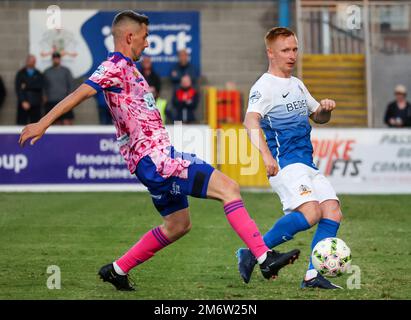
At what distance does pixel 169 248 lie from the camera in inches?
469

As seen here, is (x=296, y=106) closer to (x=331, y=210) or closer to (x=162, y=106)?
(x=331, y=210)

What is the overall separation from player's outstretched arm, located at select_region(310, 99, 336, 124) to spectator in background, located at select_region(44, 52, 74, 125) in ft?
49.8

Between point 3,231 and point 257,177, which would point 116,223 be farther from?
point 257,177

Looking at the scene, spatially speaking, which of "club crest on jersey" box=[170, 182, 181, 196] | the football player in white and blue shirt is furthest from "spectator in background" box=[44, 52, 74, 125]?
"club crest on jersey" box=[170, 182, 181, 196]

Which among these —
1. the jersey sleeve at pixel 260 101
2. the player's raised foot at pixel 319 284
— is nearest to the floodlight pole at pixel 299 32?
the jersey sleeve at pixel 260 101

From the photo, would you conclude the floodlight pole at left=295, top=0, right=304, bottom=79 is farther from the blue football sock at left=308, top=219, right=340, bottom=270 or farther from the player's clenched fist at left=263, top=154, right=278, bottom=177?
the player's clenched fist at left=263, top=154, right=278, bottom=177

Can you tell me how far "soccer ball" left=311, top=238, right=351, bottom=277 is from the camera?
849 cm

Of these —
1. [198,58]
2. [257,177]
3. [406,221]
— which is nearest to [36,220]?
[406,221]

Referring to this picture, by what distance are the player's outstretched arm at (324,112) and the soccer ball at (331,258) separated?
3.82 feet

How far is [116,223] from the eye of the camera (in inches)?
572

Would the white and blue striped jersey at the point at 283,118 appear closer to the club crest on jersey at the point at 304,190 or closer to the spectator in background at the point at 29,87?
the club crest on jersey at the point at 304,190

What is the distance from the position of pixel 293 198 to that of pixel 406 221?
21.6 feet

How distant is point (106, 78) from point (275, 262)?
182 cm

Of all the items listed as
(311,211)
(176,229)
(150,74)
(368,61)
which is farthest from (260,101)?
(368,61)
